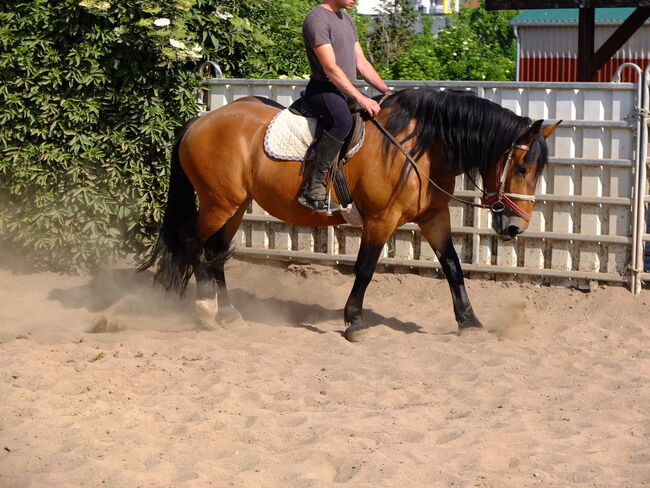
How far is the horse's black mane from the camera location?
6961mm

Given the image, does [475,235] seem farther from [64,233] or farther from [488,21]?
[488,21]

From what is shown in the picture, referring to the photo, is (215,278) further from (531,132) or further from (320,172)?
(531,132)

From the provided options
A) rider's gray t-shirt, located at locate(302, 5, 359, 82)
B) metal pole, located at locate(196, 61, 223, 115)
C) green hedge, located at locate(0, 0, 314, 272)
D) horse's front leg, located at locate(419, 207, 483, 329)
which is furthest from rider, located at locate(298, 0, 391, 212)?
metal pole, located at locate(196, 61, 223, 115)

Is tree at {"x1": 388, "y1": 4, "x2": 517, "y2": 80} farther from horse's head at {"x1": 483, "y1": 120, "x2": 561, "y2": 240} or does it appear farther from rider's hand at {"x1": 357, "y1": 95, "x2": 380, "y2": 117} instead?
horse's head at {"x1": 483, "y1": 120, "x2": 561, "y2": 240}

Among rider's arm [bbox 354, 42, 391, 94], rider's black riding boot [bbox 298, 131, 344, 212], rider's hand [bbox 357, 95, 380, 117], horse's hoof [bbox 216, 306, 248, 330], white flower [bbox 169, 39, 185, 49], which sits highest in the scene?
white flower [bbox 169, 39, 185, 49]

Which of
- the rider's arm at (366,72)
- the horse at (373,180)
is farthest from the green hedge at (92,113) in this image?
the rider's arm at (366,72)

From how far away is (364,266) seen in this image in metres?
→ 7.55

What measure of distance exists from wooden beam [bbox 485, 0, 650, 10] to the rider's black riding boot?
222 inches

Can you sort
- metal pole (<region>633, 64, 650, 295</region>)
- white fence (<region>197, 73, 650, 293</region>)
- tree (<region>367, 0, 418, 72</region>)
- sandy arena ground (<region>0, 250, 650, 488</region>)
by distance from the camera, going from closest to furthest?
sandy arena ground (<region>0, 250, 650, 488</region>)
metal pole (<region>633, 64, 650, 295</region>)
white fence (<region>197, 73, 650, 293</region>)
tree (<region>367, 0, 418, 72</region>)

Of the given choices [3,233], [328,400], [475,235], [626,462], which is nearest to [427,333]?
[475,235]

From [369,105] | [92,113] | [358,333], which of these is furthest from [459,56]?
[358,333]

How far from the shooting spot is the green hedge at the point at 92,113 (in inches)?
362

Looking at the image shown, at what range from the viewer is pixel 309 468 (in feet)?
15.4

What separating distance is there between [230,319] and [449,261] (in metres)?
1.84
